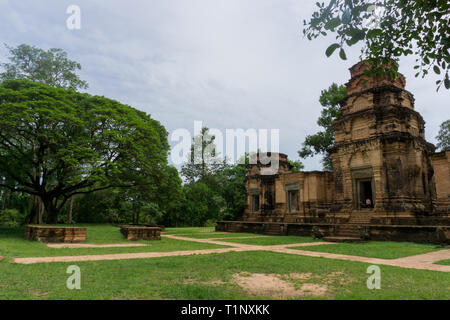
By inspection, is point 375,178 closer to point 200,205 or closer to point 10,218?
point 200,205

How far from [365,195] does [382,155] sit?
330 cm

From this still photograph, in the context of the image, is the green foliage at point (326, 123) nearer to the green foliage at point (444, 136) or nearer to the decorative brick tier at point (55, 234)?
the green foliage at point (444, 136)

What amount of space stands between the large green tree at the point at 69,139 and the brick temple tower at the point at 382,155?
11866mm

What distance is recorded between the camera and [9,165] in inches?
630

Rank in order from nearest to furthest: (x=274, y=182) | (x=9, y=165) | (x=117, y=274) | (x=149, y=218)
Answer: (x=117, y=274)
(x=9, y=165)
(x=274, y=182)
(x=149, y=218)

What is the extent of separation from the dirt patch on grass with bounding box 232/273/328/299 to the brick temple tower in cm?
1279

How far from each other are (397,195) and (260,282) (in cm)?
1434

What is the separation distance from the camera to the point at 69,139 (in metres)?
15.6

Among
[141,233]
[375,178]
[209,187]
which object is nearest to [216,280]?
[141,233]

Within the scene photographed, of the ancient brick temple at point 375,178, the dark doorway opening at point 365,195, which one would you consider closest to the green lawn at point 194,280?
the ancient brick temple at point 375,178

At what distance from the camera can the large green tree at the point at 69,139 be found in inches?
570

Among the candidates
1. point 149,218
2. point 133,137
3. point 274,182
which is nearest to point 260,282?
point 133,137
